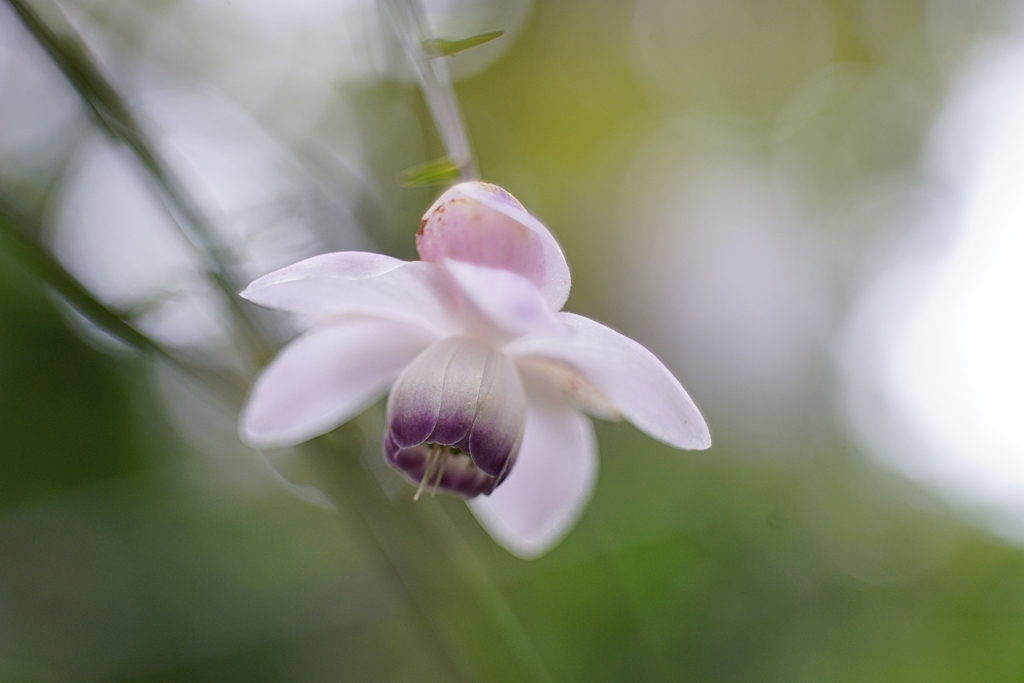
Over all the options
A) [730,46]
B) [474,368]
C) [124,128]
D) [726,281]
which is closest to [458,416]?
[474,368]

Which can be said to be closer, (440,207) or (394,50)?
(440,207)

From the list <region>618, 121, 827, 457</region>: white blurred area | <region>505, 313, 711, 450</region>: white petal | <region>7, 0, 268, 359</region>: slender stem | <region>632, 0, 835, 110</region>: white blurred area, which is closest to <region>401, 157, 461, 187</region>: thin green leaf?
<region>505, 313, 711, 450</region>: white petal

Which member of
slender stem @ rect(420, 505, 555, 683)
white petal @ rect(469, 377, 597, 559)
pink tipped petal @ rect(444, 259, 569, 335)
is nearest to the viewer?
pink tipped petal @ rect(444, 259, 569, 335)

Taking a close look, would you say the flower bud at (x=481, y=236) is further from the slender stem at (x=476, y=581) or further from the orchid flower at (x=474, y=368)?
the slender stem at (x=476, y=581)

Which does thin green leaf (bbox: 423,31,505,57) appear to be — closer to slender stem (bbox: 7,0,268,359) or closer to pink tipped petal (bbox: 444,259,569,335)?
pink tipped petal (bbox: 444,259,569,335)

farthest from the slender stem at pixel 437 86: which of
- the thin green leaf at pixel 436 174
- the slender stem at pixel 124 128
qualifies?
the slender stem at pixel 124 128

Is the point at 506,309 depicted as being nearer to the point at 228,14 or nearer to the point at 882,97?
the point at 228,14

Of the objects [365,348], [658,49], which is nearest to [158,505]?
[365,348]
